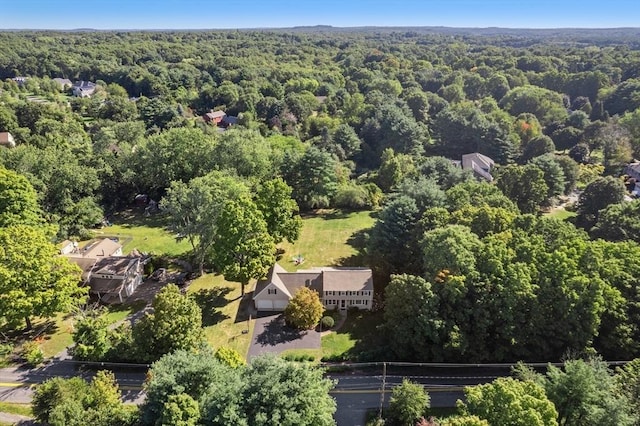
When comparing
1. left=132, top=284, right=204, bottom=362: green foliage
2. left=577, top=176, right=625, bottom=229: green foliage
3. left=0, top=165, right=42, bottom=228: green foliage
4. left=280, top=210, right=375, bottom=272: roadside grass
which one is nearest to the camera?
left=132, top=284, right=204, bottom=362: green foliage

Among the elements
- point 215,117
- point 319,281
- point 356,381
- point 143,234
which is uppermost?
point 215,117

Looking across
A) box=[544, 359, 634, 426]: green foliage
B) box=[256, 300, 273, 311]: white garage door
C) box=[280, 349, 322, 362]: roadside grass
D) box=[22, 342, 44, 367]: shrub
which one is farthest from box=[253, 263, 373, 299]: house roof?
box=[544, 359, 634, 426]: green foliage

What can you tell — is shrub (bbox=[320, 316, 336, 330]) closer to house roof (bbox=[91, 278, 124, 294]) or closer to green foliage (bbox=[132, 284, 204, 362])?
green foliage (bbox=[132, 284, 204, 362])

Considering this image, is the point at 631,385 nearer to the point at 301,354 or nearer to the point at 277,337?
the point at 301,354

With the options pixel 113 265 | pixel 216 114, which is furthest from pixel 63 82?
pixel 113 265

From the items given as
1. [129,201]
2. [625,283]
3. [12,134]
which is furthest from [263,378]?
[12,134]

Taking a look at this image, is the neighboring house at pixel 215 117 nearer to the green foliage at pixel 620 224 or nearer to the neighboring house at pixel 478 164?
the neighboring house at pixel 478 164

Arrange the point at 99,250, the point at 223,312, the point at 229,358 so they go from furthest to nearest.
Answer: the point at 99,250, the point at 223,312, the point at 229,358

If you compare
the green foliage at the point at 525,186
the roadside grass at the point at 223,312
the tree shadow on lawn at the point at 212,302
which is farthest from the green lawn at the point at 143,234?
the green foliage at the point at 525,186
